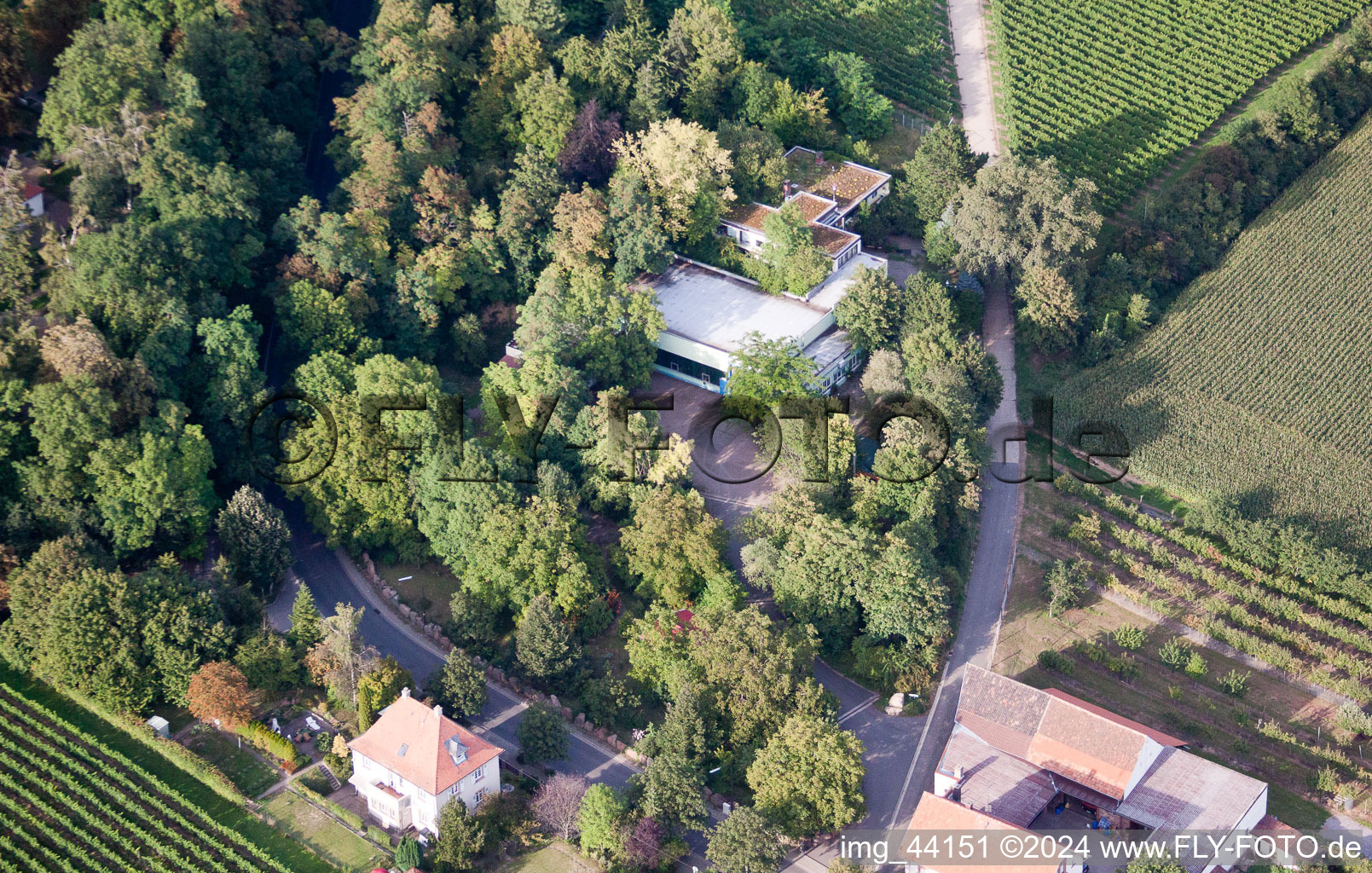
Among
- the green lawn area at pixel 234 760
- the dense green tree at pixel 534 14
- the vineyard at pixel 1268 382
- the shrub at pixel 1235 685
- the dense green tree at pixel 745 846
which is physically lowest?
the green lawn area at pixel 234 760

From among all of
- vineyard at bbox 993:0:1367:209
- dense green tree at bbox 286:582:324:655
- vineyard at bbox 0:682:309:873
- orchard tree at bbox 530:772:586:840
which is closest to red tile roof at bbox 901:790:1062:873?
orchard tree at bbox 530:772:586:840

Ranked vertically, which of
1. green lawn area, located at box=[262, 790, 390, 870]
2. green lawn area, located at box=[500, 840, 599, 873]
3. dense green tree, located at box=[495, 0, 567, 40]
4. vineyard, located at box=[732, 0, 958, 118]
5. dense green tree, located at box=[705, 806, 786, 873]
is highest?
dense green tree, located at box=[495, 0, 567, 40]

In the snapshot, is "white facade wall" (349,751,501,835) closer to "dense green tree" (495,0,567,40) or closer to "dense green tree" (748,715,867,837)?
"dense green tree" (748,715,867,837)

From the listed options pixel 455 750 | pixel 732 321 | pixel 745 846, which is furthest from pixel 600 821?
pixel 732 321

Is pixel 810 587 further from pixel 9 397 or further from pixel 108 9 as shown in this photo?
pixel 108 9

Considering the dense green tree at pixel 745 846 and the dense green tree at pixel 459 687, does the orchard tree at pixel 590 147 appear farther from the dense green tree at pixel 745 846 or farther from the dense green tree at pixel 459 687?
the dense green tree at pixel 745 846

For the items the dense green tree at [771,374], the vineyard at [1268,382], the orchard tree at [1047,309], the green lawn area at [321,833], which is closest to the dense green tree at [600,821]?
the green lawn area at [321,833]

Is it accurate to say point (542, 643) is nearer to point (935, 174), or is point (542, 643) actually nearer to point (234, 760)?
point (234, 760)
